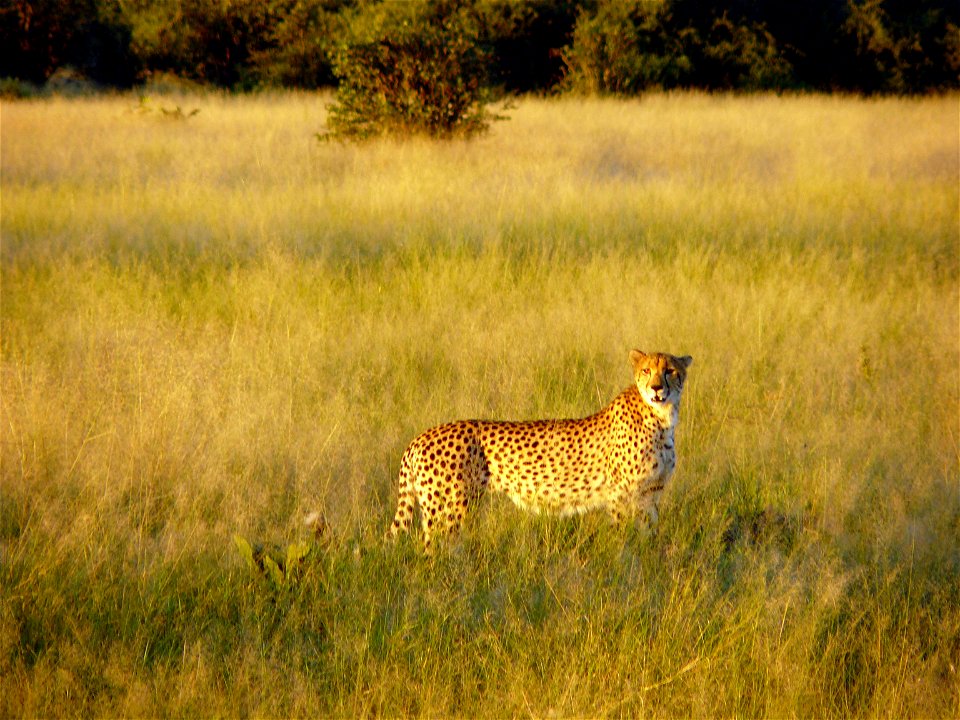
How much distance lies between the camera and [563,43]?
78.7 feet

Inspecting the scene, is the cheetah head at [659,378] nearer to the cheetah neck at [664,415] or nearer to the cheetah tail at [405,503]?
the cheetah neck at [664,415]

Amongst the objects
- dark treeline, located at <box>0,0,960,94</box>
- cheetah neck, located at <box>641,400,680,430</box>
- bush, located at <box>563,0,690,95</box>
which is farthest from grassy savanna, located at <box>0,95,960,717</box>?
dark treeline, located at <box>0,0,960,94</box>

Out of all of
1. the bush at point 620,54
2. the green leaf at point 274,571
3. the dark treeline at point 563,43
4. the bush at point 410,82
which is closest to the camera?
the green leaf at point 274,571

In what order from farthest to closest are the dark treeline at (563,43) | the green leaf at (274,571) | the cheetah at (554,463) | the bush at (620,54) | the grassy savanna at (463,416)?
the dark treeline at (563,43) → the bush at (620,54) → the cheetah at (554,463) → the green leaf at (274,571) → the grassy savanna at (463,416)

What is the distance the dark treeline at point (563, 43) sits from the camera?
22.4 meters

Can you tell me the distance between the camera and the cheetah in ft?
11.2

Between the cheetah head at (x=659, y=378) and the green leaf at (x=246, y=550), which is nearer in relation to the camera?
the green leaf at (x=246, y=550)

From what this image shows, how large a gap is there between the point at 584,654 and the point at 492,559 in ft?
2.17

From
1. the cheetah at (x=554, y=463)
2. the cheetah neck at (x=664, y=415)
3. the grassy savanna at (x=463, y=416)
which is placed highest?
the cheetah neck at (x=664, y=415)

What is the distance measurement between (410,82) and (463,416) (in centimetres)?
863

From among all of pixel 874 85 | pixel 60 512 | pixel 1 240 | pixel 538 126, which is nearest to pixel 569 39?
pixel 874 85

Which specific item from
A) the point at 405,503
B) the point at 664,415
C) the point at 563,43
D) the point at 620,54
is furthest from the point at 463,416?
the point at 563,43

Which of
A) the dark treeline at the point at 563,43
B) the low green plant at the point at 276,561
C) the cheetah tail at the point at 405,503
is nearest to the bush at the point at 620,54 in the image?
the dark treeline at the point at 563,43

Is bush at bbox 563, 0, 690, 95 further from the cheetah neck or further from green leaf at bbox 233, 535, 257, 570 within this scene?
green leaf at bbox 233, 535, 257, 570
